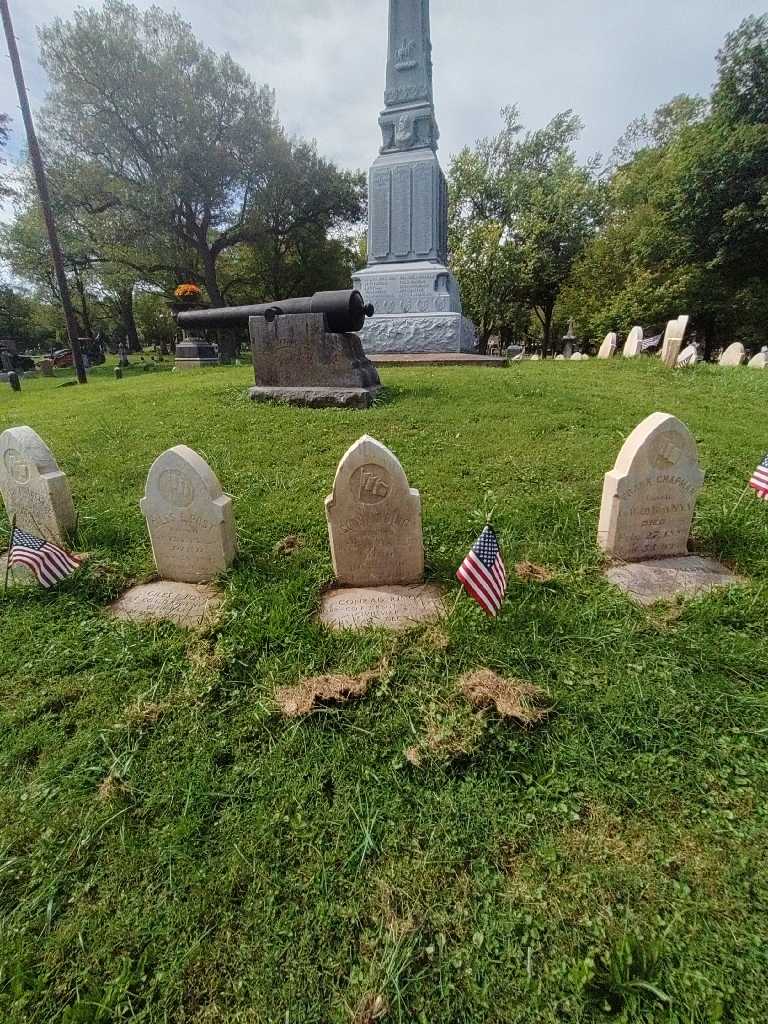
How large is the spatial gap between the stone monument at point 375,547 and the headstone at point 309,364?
3937mm

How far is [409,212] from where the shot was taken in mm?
12242

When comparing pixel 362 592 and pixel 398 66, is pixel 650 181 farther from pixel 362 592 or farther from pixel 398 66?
pixel 362 592

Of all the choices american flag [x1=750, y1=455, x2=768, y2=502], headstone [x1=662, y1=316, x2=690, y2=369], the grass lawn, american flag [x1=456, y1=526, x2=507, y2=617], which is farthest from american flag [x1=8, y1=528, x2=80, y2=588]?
headstone [x1=662, y1=316, x2=690, y2=369]

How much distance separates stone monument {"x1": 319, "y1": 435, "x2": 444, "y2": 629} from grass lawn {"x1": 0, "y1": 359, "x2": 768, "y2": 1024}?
176 mm

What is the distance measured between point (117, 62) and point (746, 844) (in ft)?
93.1

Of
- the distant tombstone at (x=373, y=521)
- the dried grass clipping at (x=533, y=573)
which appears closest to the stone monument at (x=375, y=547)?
the distant tombstone at (x=373, y=521)

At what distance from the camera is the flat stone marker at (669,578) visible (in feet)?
8.88

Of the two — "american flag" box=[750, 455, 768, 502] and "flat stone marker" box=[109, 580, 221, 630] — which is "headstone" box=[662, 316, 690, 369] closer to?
"american flag" box=[750, 455, 768, 502]

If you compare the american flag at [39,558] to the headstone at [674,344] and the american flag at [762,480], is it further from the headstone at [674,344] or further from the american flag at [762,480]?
the headstone at [674,344]

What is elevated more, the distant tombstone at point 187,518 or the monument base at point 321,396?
the monument base at point 321,396

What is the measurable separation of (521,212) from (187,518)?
95.9ft

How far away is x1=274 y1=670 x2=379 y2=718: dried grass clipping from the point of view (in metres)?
2.10

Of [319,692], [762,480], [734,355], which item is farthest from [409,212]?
[319,692]

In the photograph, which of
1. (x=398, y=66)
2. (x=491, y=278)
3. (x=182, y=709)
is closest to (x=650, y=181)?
(x=491, y=278)
